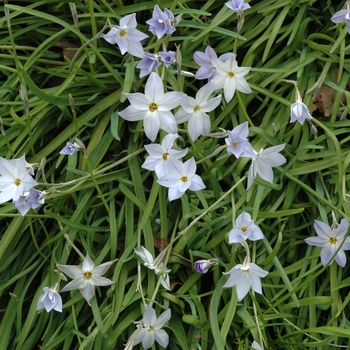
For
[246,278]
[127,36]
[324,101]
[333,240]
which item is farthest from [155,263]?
[324,101]

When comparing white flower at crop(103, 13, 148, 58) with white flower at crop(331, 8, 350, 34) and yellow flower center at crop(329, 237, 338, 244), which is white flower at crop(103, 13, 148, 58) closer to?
white flower at crop(331, 8, 350, 34)

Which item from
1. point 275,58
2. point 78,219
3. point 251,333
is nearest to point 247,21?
point 275,58

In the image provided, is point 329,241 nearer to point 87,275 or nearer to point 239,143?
point 239,143

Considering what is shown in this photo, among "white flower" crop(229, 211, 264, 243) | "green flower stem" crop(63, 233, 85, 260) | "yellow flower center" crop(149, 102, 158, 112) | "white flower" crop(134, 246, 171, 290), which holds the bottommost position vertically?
"white flower" crop(134, 246, 171, 290)

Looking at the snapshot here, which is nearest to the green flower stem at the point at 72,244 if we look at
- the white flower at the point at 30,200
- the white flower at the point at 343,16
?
the white flower at the point at 30,200

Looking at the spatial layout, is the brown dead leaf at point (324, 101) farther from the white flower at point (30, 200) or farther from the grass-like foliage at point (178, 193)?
the white flower at point (30, 200)

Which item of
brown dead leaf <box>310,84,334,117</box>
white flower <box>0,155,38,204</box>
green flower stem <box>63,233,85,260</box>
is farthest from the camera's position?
brown dead leaf <box>310,84,334,117</box>

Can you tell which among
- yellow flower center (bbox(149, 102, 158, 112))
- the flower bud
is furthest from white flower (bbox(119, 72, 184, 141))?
the flower bud

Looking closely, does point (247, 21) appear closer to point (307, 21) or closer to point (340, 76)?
point (307, 21)
